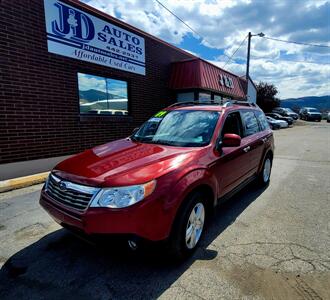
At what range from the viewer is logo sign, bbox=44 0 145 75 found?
6902mm

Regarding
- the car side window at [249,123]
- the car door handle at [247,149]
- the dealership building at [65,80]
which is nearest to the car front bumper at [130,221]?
the car door handle at [247,149]

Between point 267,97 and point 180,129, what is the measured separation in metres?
38.4

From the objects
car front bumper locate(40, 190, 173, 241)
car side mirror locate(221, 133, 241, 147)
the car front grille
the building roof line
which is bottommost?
car front bumper locate(40, 190, 173, 241)

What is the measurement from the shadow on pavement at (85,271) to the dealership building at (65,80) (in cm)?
363

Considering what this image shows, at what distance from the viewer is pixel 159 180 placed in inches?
97.3

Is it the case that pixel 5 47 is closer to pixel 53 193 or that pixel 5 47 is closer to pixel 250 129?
pixel 53 193

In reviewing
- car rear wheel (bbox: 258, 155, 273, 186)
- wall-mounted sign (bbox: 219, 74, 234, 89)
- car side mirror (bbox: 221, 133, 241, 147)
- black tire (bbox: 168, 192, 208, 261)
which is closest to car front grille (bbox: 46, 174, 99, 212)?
black tire (bbox: 168, 192, 208, 261)

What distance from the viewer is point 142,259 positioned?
2879 mm

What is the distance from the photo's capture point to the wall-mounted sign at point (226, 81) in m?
14.1

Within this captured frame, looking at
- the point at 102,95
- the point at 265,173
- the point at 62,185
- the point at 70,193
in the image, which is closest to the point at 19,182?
the point at 62,185

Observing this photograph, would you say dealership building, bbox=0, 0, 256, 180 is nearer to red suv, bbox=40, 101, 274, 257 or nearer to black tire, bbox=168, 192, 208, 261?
red suv, bbox=40, 101, 274, 257

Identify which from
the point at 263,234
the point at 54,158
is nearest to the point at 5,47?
the point at 54,158

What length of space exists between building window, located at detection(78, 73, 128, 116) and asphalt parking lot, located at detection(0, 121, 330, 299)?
455 centimetres

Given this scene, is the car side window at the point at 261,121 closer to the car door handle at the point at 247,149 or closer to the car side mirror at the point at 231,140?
the car door handle at the point at 247,149
